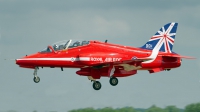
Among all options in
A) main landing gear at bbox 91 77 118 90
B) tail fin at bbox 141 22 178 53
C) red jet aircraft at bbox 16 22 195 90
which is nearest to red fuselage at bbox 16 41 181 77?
red jet aircraft at bbox 16 22 195 90

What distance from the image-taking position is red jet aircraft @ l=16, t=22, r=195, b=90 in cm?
6512

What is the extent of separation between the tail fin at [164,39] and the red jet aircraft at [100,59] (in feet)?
2.46

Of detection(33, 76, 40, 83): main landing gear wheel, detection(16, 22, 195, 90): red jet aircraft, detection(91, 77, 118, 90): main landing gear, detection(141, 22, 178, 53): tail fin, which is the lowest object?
detection(91, 77, 118, 90): main landing gear

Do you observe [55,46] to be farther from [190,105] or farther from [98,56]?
[190,105]

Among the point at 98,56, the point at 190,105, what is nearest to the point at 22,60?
the point at 98,56

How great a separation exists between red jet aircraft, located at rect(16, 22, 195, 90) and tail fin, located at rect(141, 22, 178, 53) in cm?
75

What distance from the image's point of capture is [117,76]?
6738cm

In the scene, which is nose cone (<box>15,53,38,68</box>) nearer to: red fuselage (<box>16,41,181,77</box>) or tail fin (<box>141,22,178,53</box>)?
red fuselage (<box>16,41,181,77</box>)

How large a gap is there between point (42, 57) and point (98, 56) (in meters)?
4.25

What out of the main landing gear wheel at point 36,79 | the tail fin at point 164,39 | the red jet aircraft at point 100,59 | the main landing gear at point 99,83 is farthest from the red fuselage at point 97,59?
the tail fin at point 164,39

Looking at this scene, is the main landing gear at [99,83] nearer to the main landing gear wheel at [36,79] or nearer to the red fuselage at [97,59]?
the red fuselage at [97,59]

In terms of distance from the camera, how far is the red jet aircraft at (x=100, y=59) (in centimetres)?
6512

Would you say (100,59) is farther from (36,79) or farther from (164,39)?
(164,39)

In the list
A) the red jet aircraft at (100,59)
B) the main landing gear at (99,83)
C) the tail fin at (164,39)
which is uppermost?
the tail fin at (164,39)
